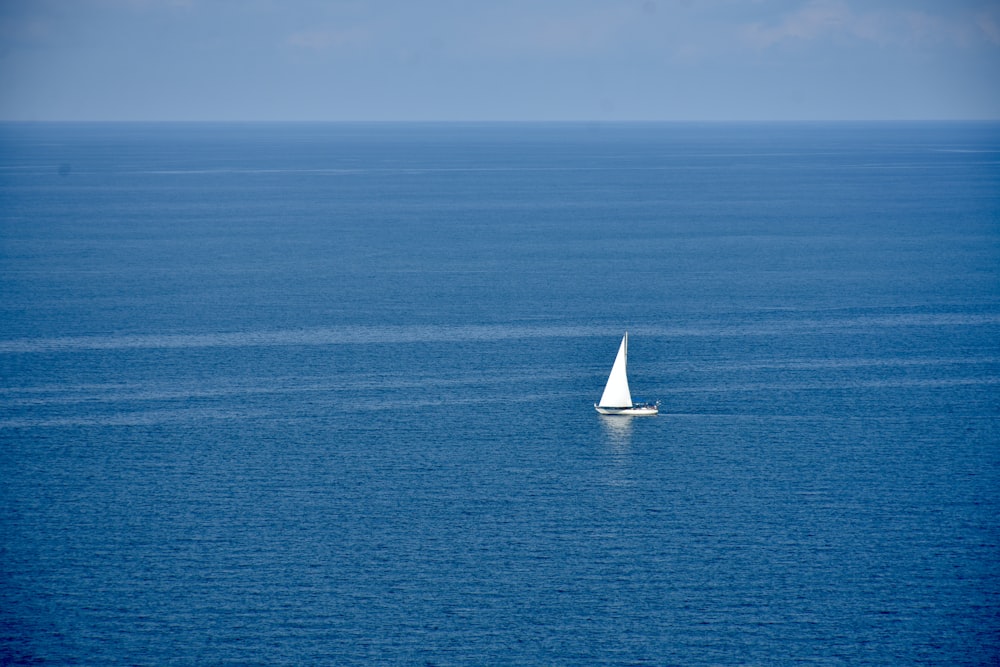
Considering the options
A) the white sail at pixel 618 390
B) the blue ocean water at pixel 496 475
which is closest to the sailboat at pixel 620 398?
the white sail at pixel 618 390

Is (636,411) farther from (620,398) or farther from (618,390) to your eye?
(618,390)

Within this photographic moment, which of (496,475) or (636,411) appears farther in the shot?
(636,411)

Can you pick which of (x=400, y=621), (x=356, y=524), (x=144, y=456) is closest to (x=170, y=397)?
(x=144, y=456)

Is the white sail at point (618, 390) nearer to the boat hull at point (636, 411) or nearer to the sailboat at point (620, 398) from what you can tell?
the sailboat at point (620, 398)

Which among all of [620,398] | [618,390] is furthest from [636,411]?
[618,390]

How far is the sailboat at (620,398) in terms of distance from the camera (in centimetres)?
9638

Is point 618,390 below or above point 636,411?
above

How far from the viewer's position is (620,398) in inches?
3821

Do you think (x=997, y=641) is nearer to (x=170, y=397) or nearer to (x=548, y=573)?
(x=548, y=573)

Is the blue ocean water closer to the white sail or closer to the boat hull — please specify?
Result: the boat hull

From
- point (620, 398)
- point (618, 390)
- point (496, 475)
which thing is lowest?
point (496, 475)

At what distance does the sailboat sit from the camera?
3794 inches

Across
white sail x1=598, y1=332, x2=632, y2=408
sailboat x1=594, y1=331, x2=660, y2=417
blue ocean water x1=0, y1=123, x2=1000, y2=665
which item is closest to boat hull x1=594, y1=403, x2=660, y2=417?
sailboat x1=594, y1=331, x2=660, y2=417

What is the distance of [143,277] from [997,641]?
4568 inches
